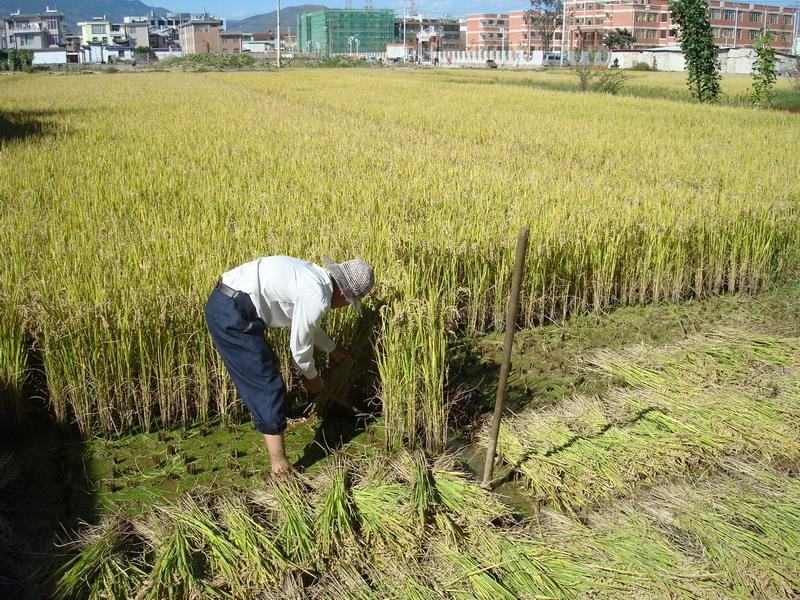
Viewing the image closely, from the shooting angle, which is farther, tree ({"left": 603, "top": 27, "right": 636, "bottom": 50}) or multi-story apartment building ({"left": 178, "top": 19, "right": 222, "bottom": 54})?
multi-story apartment building ({"left": 178, "top": 19, "right": 222, "bottom": 54})

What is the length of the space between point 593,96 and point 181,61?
121 feet

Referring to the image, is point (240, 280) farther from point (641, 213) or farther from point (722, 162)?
point (722, 162)

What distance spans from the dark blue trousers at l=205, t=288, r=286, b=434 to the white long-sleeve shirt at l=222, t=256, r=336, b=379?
53 millimetres

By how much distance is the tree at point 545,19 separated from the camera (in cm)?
7400

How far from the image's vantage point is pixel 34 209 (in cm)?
565

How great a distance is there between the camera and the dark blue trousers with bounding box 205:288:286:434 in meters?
2.67

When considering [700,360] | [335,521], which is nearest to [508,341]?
[335,521]

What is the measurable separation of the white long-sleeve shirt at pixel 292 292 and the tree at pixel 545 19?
76799 millimetres

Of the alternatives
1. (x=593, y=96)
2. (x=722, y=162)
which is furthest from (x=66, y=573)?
(x=593, y=96)

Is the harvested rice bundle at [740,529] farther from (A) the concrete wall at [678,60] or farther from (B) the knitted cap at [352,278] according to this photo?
(A) the concrete wall at [678,60]

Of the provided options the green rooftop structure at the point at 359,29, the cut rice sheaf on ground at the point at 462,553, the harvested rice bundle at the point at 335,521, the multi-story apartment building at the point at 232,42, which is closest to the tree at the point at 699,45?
the cut rice sheaf on ground at the point at 462,553

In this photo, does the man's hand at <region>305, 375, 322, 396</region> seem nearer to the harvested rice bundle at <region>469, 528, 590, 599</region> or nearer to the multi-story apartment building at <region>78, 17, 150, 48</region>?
the harvested rice bundle at <region>469, 528, 590, 599</region>

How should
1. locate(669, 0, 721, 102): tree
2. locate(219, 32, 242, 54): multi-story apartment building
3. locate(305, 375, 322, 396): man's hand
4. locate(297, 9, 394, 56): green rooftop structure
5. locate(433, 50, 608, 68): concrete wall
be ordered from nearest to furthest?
locate(305, 375, 322, 396): man's hand < locate(669, 0, 721, 102): tree < locate(433, 50, 608, 68): concrete wall < locate(219, 32, 242, 54): multi-story apartment building < locate(297, 9, 394, 56): green rooftop structure

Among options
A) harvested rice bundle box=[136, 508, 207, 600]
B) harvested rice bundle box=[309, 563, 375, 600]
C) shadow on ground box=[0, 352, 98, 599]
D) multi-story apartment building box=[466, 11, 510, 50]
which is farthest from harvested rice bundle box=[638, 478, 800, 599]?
multi-story apartment building box=[466, 11, 510, 50]
